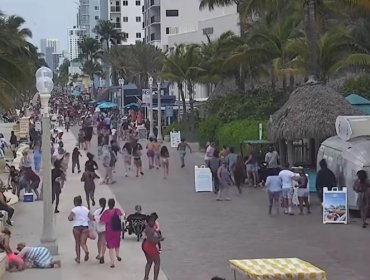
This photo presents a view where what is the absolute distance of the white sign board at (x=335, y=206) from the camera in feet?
61.8

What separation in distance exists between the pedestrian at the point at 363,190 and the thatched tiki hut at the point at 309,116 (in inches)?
220

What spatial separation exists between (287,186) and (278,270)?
9680 millimetres

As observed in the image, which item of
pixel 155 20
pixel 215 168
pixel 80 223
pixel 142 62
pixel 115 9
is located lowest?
pixel 80 223

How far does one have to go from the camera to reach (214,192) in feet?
82.7

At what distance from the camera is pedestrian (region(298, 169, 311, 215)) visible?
2020cm

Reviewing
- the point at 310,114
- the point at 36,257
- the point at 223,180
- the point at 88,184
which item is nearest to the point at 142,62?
the point at 310,114

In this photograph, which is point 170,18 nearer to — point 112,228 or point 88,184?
point 88,184

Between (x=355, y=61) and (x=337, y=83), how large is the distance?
854cm

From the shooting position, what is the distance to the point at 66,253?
16.2 m

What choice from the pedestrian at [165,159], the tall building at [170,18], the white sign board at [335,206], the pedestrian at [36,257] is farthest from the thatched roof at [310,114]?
the tall building at [170,18]

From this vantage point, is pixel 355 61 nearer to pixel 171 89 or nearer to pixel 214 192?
pixel 214 192

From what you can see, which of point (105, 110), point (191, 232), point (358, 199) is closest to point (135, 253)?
point (191, 232)

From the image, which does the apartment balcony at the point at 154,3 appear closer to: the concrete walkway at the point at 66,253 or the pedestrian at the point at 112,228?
the concrete walkway at the point at 66,253

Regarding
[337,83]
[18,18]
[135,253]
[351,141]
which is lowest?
[135,253]
